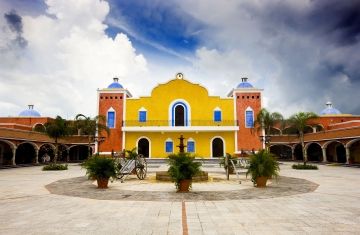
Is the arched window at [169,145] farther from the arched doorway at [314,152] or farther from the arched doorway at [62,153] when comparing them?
the arched doorway at [314,152]

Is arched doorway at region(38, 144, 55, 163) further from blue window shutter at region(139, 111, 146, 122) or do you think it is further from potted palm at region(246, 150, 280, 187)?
potted palm at region(246, 150, 280, 187)

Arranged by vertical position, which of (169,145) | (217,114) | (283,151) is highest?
(217,114)

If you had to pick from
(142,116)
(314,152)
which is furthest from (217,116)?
(314,152)

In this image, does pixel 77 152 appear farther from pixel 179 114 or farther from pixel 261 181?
pixel 261 181

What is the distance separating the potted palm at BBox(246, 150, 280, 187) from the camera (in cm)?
959

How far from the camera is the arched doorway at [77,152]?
1351 inches

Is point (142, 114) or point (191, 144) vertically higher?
point (142, 114)

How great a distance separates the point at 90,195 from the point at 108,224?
3.50 meters

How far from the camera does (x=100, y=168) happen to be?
380 inches

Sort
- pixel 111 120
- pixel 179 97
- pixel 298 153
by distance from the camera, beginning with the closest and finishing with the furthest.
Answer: pixel 111 120 → pixel 179 97 → pixel 298 153

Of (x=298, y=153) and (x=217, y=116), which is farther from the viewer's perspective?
(x=298, y=153)

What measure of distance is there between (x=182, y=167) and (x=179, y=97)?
21526 mm

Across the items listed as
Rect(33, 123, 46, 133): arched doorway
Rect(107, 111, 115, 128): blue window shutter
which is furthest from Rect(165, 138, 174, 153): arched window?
Rect(33, 123, 46, 133): arched doorway

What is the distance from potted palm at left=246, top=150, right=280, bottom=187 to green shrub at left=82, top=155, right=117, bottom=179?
188 inches
